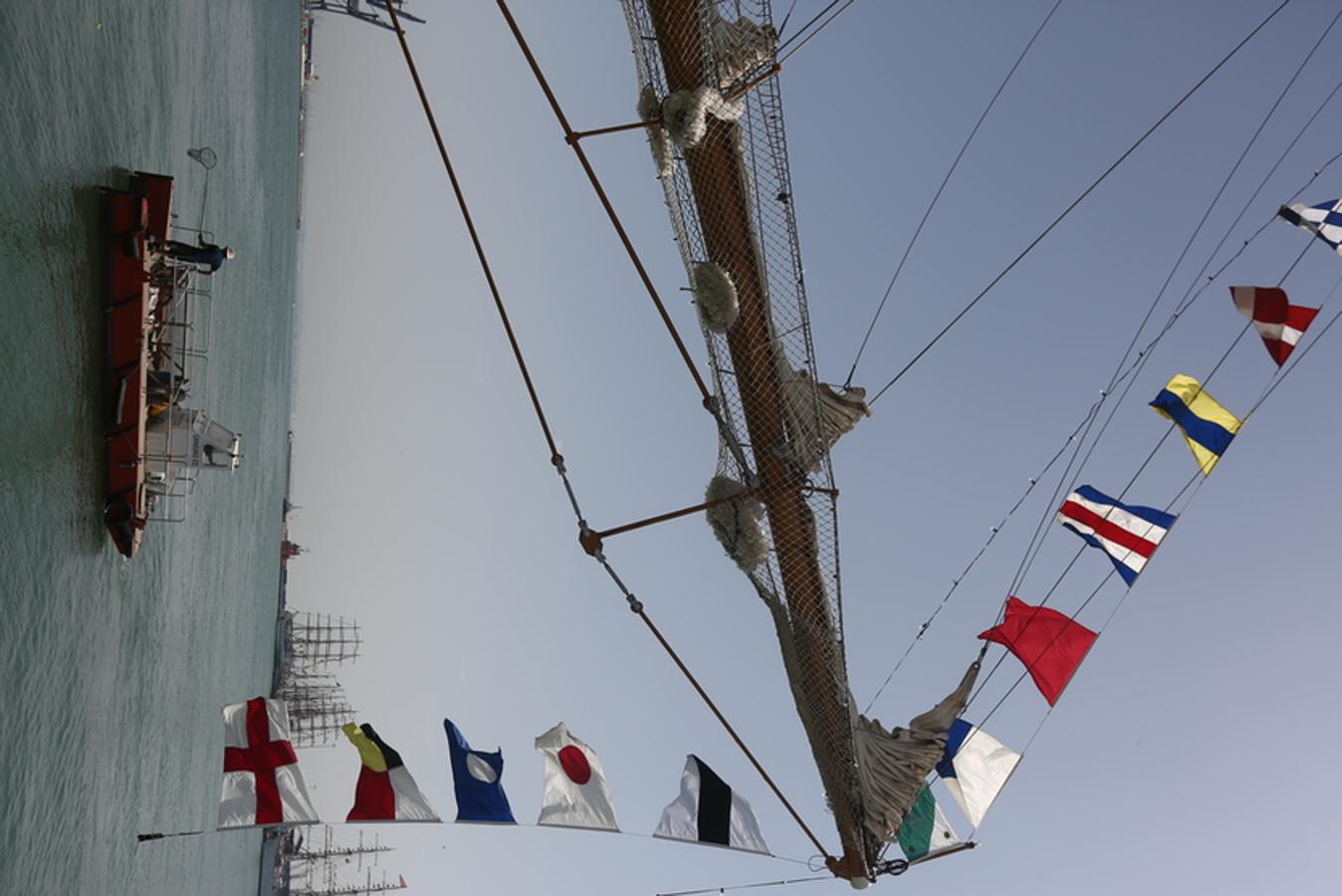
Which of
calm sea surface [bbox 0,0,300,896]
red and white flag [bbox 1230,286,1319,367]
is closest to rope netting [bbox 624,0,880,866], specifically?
red and white flag [bbox 1230,286,1319,367]

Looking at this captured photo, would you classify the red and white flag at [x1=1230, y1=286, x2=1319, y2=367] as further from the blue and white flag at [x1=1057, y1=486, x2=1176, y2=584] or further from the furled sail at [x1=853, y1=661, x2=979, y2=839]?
the furled sail at [x1=853, y1=661, x2=979, y2=839]

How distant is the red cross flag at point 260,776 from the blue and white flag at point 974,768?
7022 millimetres

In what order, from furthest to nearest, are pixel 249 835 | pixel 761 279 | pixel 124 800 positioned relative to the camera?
pixel 249 835, pixel 124 800, pixel 761 279

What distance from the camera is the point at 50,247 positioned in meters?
15.7

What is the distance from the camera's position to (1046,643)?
36.6ft

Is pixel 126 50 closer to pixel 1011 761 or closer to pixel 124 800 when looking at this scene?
pixel 124 800

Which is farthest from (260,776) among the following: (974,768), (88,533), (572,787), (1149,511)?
(1149,511)

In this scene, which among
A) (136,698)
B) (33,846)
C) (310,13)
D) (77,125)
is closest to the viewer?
(33,846)

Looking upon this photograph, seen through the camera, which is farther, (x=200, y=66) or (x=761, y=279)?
(x=200, y=66)

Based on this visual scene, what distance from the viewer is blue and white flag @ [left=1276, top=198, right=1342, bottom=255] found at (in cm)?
1152

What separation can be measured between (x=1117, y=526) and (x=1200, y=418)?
163 cm

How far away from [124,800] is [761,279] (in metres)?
19.1

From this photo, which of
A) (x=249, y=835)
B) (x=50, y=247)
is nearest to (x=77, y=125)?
(x=50, y=247)

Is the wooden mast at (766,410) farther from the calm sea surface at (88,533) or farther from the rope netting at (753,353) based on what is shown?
the calm sea surface at (88,533)
